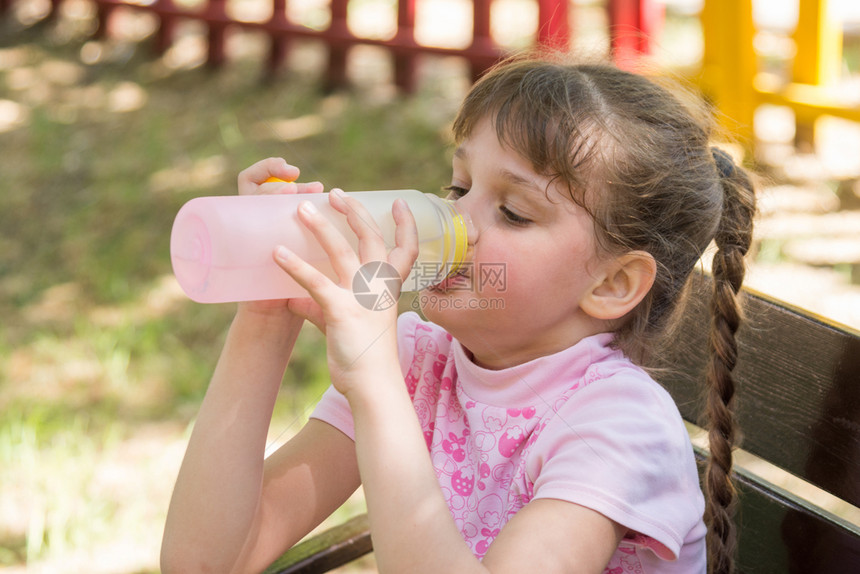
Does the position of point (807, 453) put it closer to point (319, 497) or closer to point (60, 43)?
point (319, 497)

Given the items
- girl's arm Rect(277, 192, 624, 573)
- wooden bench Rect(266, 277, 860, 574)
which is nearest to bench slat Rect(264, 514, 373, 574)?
wooden bench Rect(266, 277, 860, 574)

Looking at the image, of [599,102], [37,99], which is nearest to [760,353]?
[599,102]

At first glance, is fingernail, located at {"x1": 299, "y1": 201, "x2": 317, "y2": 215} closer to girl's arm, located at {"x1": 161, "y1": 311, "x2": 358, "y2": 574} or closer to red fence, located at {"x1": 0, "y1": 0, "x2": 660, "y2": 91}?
girl's arm, located at {"x1": 161, "y1": 311, "x2": 358, "y2": 574}

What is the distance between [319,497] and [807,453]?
0.66 m

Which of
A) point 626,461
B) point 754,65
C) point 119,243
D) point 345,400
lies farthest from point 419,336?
point 754,65

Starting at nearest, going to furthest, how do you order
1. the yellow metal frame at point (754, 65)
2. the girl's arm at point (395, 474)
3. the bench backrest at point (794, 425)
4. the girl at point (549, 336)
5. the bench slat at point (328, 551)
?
the girl's arm at point (395, 474), the girl at point (549, 336), the bench backrest at point (794, 425), the bench slat at point (328, 551), the yellow metal frame at point (754, 65)

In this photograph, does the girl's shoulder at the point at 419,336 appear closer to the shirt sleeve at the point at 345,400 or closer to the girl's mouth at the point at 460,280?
Result: the shirt sleeve at the point at 345,400

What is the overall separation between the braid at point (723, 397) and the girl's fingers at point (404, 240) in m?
0.44

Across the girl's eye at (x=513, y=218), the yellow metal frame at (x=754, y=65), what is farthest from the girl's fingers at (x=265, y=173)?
the yellow metal frame at (x=754, y=65)

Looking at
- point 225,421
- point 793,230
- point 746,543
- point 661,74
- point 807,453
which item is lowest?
point 793,230

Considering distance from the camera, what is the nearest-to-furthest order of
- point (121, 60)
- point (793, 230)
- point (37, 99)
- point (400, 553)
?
point (400, 553) → point (793, 230) → point (37, 99) → point (121, 60)

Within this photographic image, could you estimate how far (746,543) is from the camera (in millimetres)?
1328

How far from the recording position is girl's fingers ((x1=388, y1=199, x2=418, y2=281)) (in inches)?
40.7

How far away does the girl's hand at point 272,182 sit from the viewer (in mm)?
1190
